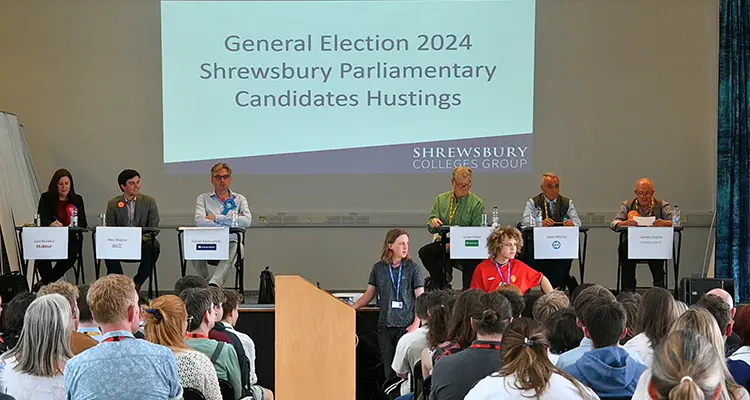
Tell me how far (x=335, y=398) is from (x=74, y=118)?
24.1 ft

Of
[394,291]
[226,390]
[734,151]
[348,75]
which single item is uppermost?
[348,75]

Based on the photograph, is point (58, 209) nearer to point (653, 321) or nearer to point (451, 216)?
point (451, 216)

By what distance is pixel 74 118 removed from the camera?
28.9ft

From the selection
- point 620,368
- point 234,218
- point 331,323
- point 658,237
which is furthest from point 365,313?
point 331,323

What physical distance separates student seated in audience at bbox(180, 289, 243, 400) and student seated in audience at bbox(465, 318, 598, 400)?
1.26m

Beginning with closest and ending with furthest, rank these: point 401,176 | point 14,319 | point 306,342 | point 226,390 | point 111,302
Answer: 1. point 306,342
2. point 111,302
3. point 226,390
4. point 14,319
5. point 401,176

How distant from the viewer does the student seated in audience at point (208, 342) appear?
11.5 feet

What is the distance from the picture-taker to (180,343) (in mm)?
3180

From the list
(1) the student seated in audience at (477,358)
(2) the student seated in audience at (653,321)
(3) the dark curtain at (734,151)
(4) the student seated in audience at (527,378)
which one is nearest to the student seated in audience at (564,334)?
(2) the student seated in audience at (653,321)

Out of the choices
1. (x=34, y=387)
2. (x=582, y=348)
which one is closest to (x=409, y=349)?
(x=582, y=348)

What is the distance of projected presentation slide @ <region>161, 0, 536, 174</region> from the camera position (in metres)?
8.59

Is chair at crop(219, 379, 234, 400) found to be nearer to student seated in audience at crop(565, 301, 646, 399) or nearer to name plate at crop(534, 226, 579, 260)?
student seated in audience at crop(565, 301, 646, 399)

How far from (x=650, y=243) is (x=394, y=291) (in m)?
2.30

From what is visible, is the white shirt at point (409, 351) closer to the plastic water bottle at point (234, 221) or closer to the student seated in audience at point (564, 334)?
the student seated in audience at point (564, 334)
